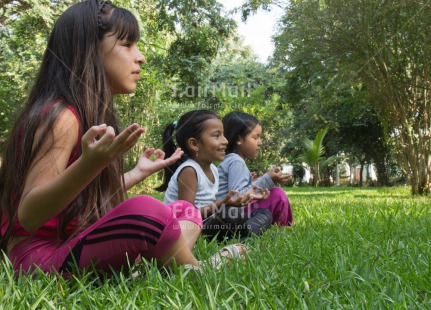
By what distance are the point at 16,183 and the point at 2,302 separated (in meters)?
0.41

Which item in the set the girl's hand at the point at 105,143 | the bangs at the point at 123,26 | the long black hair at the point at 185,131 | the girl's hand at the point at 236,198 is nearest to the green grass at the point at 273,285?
the girl's hand at the point at 105,143

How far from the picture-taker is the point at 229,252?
74.2 inches

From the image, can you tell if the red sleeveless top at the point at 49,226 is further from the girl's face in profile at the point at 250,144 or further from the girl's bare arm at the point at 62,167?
the girl's face in profile at the point at 250,144

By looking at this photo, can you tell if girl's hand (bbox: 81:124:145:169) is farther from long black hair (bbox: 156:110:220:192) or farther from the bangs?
long black hair (bbox: 156:110:220:192)

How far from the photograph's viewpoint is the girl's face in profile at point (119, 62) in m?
1.71

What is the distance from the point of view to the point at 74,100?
1542 millimetres

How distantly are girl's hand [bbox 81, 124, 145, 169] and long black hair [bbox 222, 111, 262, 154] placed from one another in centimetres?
223

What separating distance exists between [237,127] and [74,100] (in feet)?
6.64

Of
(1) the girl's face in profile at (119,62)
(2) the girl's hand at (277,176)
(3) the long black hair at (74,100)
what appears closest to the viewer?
(3) the long black hair at (74,100)

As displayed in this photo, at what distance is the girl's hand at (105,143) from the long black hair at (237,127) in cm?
223

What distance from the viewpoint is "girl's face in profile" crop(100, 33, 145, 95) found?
5.61 feet

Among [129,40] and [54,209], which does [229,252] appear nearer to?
[54,209]

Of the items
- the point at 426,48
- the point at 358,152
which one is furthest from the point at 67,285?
the point at 358,152

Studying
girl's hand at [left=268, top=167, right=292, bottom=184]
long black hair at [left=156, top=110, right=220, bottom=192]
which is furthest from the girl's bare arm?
girl's hand at [left=268, top=167, right=292, bottom=184]
